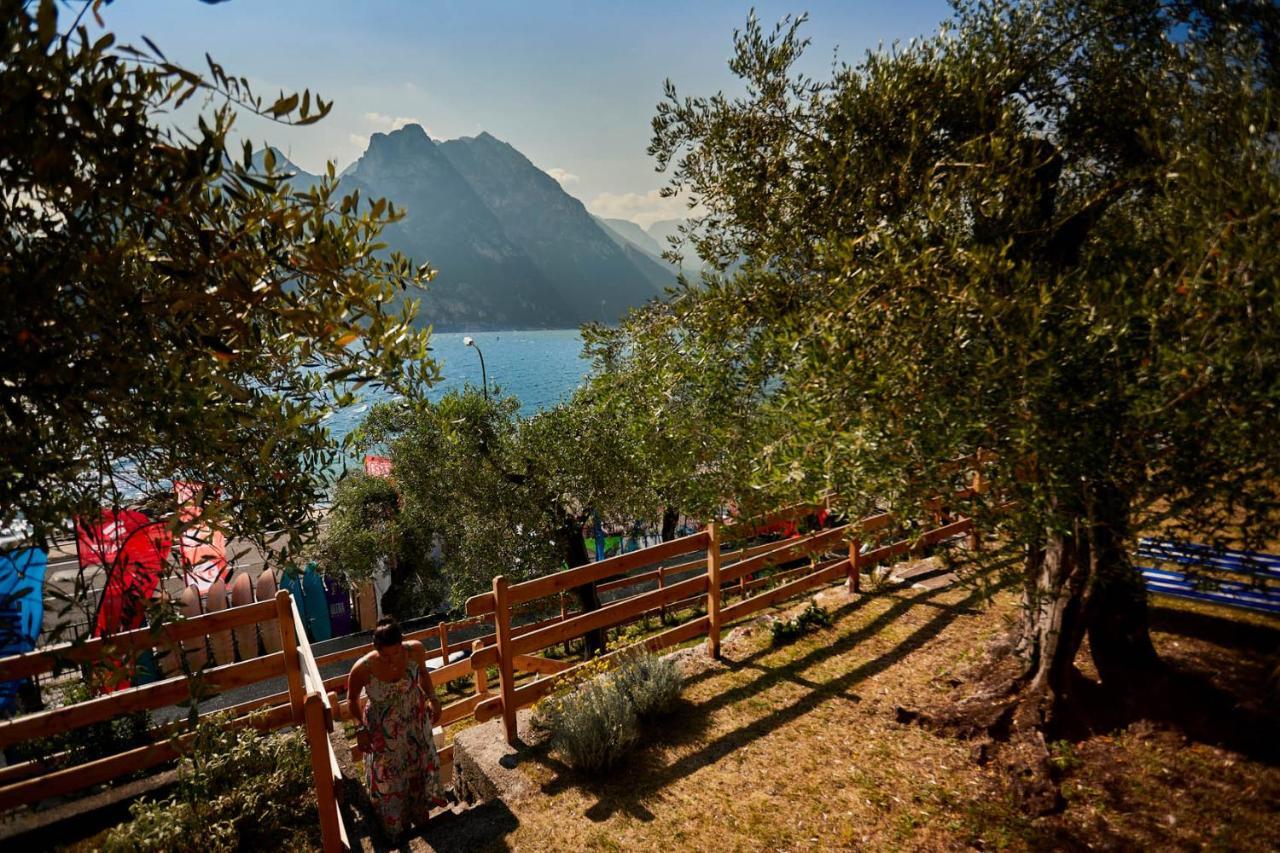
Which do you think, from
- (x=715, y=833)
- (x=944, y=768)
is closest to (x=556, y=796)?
(x=715, y=833)

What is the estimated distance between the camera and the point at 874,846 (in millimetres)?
5129

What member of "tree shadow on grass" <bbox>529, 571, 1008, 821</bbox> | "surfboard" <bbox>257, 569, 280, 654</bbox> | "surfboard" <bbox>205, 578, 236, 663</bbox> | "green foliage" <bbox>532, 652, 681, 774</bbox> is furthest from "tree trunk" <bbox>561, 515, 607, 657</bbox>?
"surfboard" <bbox>205, 578, 236, 663</bbox>

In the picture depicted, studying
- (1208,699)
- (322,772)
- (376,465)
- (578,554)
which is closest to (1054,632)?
(1208,699)

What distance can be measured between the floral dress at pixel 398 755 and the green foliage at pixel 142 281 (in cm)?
334

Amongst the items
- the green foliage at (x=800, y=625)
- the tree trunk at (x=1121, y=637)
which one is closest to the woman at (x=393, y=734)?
the green foliage at (x=800, y=625)

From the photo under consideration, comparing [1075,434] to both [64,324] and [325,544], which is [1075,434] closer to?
[64,324]

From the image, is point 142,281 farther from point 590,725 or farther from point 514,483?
point 514,483

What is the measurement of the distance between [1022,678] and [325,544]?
21734mm

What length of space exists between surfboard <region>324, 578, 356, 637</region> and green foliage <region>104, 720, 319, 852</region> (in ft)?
65.9

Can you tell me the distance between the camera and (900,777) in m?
5.94

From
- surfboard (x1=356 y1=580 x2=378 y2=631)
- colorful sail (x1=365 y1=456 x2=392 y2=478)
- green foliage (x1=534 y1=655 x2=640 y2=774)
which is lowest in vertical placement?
surfboard (x1=356 y1=580 x2=378 y2=631)

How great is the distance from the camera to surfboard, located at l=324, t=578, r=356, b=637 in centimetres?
2423

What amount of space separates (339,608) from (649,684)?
21637 millimetres

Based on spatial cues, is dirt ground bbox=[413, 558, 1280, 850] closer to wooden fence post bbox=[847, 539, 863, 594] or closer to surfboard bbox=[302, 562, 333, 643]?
wooden fence post bbox=[847, 539, 863, 594]
